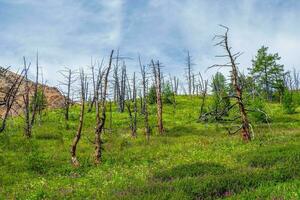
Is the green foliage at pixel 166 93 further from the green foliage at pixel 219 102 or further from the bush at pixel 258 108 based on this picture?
the bush at pixel 258 108

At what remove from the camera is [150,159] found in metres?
23.1

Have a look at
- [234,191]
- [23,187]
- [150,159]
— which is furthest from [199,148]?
[234,191]

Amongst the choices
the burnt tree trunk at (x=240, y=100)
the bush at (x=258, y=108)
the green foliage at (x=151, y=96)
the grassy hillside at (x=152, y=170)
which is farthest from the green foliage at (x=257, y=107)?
the green foliage at (x=151, y=96)

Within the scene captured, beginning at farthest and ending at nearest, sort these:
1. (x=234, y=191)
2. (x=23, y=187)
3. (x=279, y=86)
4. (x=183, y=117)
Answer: (x=279, y=86) < (x=183, y=117) < (x=23, y=187) < (x=234, y=191)

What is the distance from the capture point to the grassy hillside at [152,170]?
10.9 m

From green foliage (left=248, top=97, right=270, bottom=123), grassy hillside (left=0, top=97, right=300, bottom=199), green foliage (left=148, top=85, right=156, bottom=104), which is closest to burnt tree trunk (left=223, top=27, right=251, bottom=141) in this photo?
grassy hillside (left=0, top=97, right=300, bottom=199)

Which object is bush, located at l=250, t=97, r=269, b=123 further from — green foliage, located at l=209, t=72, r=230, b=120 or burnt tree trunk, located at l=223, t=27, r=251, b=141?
burnt tree trunk, located at l=223, t=27, r=251, b=141

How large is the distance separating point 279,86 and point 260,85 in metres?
3.71

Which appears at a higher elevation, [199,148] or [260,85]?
[260,85]

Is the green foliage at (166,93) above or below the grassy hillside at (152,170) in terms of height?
above

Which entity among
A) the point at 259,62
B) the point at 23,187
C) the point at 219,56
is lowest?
the point at 23,187

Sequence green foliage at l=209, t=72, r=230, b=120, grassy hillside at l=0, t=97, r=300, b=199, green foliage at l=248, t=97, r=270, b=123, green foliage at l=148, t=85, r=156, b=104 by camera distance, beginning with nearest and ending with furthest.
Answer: grassy hillside at l=0, t=97, r=300, b=199
green foliage at l=209, t=72, r=230, b=120
green foliage at l=248, t=97, r=270, b=123
green foliage at l=148, t=85, r=156, b=104

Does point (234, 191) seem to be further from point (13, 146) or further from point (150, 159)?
point (13, 146)

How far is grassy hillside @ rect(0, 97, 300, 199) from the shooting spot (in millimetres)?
10859
